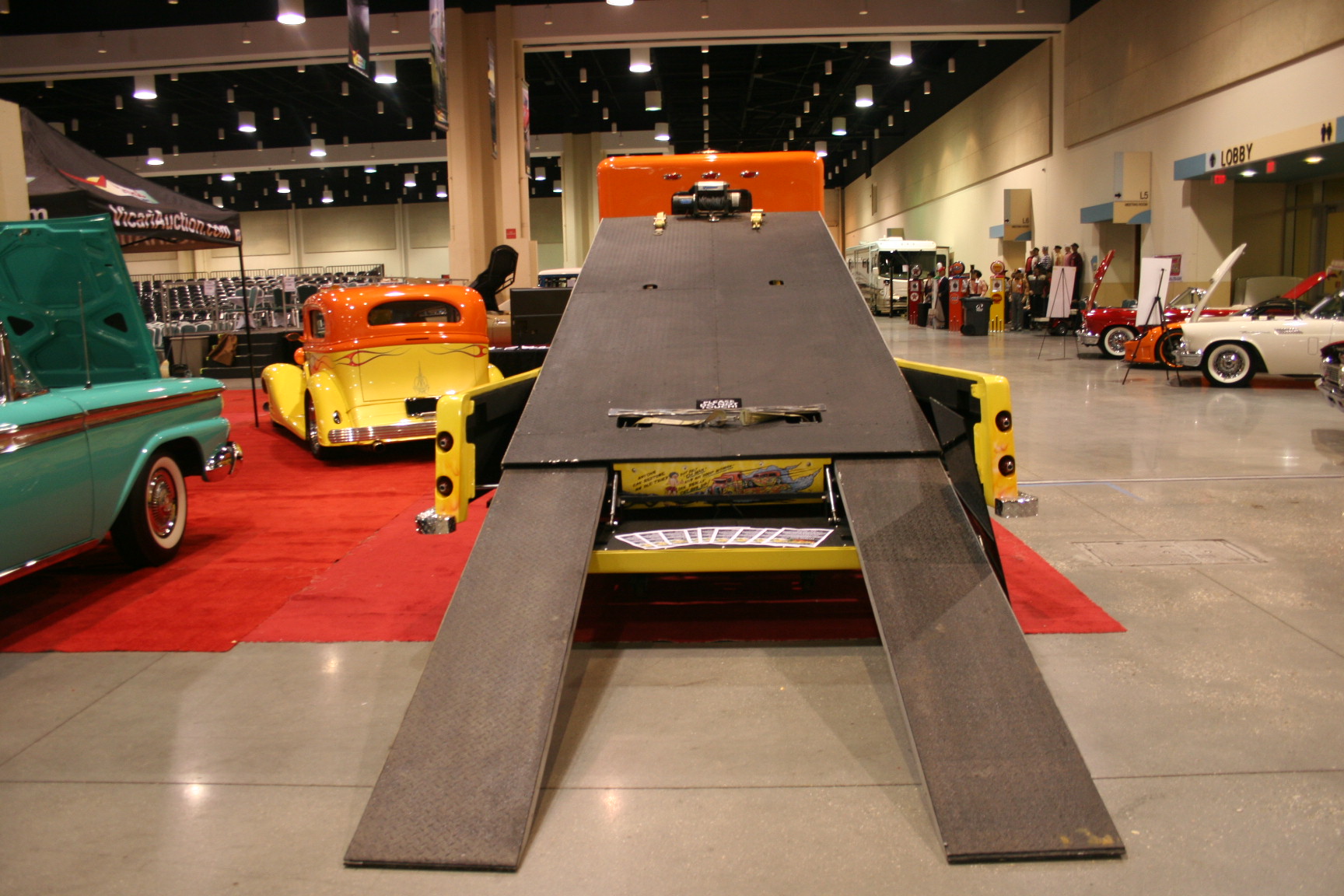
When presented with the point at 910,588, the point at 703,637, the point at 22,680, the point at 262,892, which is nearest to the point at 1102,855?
the point at 910,588

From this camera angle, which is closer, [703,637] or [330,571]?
[703,637]

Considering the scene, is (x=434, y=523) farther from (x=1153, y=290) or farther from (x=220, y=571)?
(x=1153, y=290)

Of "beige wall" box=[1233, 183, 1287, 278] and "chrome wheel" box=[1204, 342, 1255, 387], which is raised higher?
"beige wall" box=[1233, 183, 1287, 278]

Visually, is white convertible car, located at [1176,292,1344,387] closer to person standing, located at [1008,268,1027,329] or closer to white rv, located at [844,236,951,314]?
person standing, located at [1008,268,1027,329]

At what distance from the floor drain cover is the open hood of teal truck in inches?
223

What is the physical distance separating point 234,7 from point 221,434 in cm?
1676

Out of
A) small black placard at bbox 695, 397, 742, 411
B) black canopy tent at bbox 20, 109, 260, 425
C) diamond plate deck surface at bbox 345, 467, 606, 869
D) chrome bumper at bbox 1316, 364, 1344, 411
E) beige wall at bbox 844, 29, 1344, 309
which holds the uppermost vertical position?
beige wall at bbox 844, 29, 1344, 309

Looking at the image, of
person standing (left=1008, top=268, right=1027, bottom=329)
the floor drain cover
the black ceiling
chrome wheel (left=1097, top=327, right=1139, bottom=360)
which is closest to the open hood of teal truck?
the floor drain cover

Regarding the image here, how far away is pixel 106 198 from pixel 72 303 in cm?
402

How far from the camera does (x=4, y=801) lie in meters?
2.83

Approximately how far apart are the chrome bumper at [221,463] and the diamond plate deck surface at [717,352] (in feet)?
8.30

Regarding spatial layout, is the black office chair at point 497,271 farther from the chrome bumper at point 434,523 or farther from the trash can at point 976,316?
the trash can at point 976,316

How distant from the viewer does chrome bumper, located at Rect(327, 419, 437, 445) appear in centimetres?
837

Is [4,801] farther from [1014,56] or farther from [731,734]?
[1014,56]
